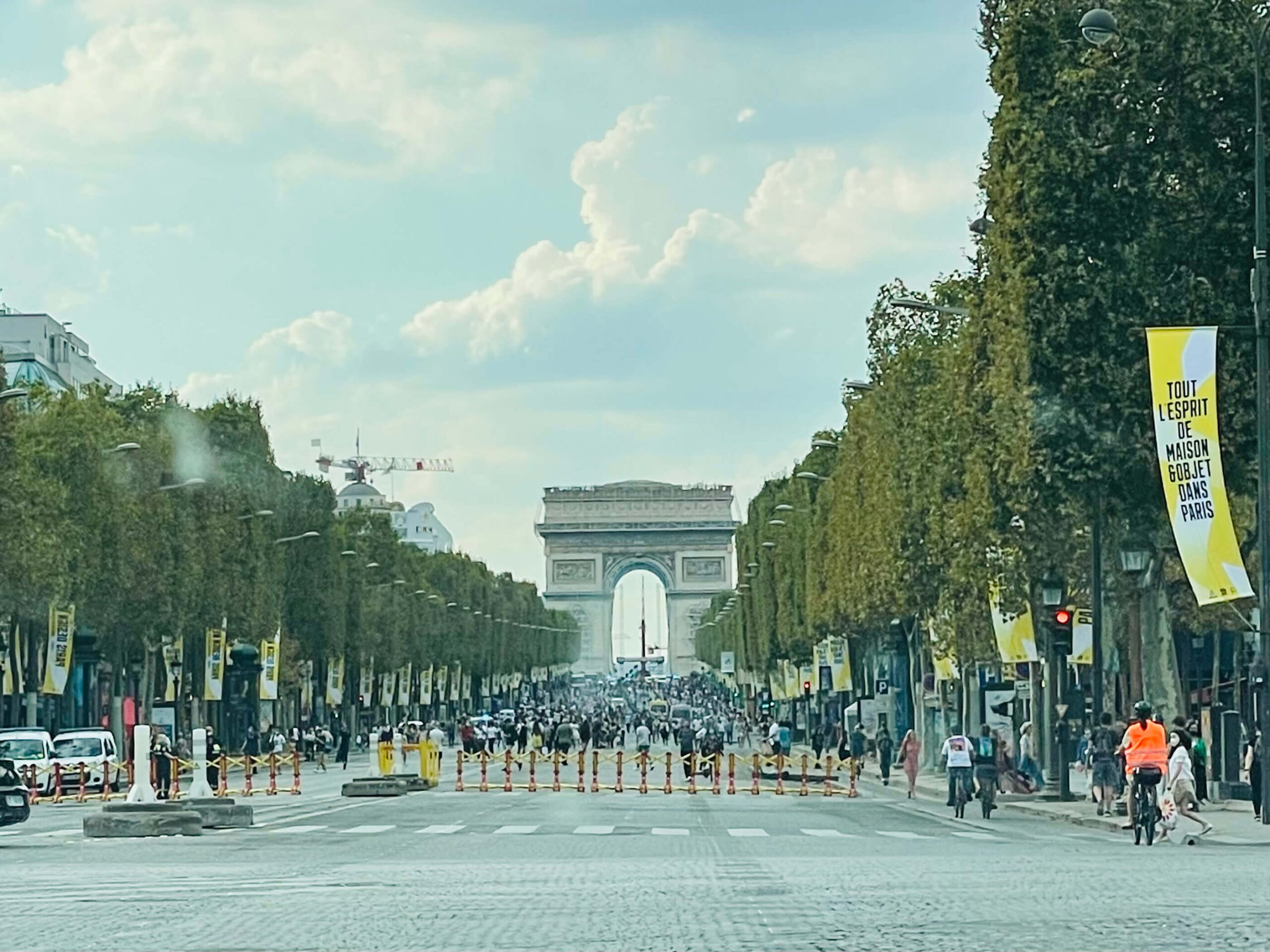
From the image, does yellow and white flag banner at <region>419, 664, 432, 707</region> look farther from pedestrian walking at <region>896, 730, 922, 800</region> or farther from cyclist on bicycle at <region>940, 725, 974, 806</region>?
cyclist on bicycle at <region>940, 725, 974, 806</region>

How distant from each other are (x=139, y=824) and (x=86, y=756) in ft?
92.3

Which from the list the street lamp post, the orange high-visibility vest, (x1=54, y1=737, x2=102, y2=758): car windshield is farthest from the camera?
(x1=54, y1=737, x2=102, y2=758): car windshield

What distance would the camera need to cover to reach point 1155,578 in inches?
1721

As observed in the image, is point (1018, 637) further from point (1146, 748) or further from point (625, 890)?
point (625, 890)

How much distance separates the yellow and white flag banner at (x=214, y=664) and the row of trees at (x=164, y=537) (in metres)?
0.95

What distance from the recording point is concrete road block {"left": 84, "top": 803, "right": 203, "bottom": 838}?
35.8 meters

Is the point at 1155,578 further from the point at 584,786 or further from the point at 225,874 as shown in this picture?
the point at 584,786

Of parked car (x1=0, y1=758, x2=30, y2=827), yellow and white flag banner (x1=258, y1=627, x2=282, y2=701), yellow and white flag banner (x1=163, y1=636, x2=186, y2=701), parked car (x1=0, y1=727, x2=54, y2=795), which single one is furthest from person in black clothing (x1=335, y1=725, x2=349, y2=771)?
parked car (x1=0, y1=758, x2=30, y2=827)

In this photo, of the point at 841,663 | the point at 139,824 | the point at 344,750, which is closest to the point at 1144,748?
the point at 139,824

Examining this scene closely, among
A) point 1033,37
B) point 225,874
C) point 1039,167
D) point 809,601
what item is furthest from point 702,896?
point 809,601

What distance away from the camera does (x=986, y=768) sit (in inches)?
1857

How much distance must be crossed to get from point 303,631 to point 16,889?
8607 cm

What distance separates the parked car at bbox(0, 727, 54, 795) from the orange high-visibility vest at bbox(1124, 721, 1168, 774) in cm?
3243

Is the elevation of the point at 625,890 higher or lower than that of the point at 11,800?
lower
